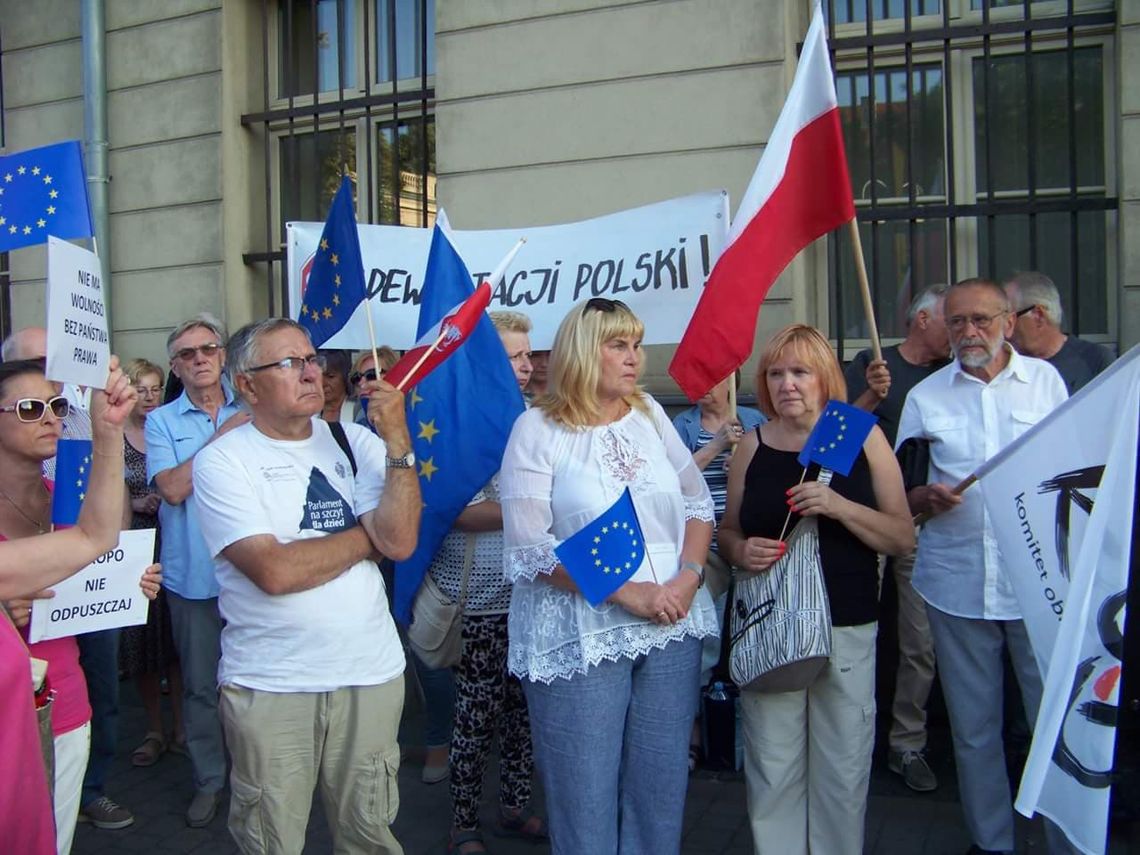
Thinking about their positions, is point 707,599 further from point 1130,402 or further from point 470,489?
point 1130,402

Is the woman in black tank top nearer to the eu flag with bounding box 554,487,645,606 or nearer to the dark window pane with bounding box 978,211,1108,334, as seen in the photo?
the eu flag with bounding box 554,487,645,606

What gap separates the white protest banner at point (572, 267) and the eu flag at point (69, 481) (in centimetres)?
206

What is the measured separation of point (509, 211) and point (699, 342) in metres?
3.04

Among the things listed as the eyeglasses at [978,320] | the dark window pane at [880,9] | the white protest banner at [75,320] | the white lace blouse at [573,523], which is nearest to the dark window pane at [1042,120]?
the dark window pane at [880,9]

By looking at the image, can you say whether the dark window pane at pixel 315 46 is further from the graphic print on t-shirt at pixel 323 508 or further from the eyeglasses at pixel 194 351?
the graphic print on t-shirt at pixel 323 508

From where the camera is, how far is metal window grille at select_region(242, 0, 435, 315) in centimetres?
744

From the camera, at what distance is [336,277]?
3842 millimetres

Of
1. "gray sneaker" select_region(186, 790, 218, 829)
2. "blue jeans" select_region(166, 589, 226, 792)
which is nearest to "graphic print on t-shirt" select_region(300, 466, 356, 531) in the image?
"blue jeans" select_region(166, 589, 226, 792)

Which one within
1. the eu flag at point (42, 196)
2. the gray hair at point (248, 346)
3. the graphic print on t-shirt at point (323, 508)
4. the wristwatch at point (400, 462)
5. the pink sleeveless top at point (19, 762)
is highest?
the eu flag at point (42, 196)

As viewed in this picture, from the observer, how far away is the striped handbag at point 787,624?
3215mm

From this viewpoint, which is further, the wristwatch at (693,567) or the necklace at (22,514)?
the wristwatch at (693,567)

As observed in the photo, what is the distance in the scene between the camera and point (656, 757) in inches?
123

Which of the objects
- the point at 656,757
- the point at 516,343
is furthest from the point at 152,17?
the point at 656,757

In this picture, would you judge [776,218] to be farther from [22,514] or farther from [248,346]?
[22,514]
